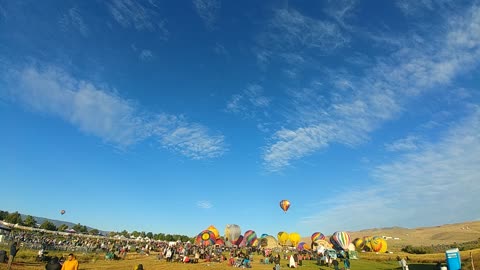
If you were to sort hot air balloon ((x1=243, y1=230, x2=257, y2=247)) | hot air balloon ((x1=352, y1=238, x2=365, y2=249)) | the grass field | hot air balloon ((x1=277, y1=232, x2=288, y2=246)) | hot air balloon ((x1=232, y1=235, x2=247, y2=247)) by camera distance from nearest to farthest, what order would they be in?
the grass field
hot air balloon ((x1=352, y1=238, x2=365, y2=249))
hot air balloon ((x1=243, y1=230, x2=257, y2=247))
hot air balloon ((x1=232, y1=235, x2=247, y2=247))
hot air balloon ((x1=277, y1=232, x2=288, y2=246))

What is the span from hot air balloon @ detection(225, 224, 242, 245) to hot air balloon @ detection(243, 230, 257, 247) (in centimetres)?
188

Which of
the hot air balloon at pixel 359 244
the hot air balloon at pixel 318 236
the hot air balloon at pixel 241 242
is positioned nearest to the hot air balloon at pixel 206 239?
the hot air balloon at pixel 241 242

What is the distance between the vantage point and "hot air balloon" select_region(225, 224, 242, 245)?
8438 centimetres

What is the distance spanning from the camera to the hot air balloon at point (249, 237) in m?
84.2

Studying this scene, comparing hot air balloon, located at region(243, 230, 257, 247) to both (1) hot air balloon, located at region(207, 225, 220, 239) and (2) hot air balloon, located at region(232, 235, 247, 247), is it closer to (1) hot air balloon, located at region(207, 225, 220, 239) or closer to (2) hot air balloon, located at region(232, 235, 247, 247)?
(2) hot air balloon, located at region(232, 235, 247, 247)

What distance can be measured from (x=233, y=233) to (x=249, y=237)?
430cm

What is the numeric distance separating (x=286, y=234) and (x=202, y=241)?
2475cm

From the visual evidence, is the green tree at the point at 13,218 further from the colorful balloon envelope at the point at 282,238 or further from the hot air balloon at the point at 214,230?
the colorful balloon envelope at the point at 282,238

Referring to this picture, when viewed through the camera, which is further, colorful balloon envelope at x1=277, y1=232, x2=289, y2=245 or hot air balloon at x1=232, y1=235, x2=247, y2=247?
colorful balloon envelope at x1=277, y1=232, x2=289, y2=245

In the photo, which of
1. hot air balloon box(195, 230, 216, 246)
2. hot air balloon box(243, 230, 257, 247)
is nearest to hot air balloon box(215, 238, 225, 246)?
hot air balloon box(195, 230, 216, 246)

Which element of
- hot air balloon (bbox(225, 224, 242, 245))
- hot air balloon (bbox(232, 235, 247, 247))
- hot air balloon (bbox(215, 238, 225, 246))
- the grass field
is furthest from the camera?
hot air balloon (bbox(232, 235, 247, 247))

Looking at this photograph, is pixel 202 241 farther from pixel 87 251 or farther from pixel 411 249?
pixel 411 249

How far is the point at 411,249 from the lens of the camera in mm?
79250

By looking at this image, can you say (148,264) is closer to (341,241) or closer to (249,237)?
(341,241)
